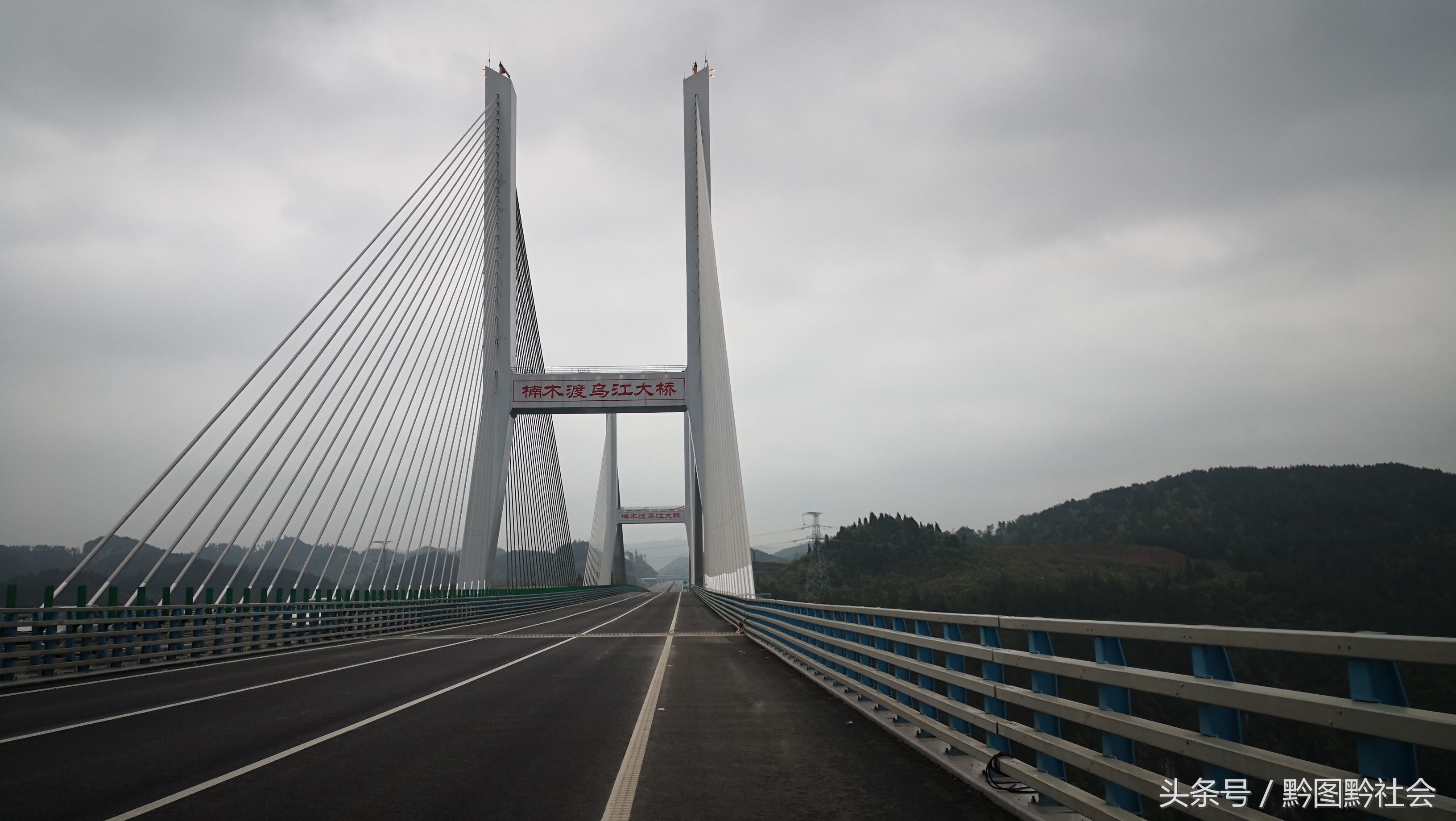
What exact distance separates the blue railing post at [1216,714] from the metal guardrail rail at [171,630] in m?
15.2

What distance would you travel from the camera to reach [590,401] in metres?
39.6

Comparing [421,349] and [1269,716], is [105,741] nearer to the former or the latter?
[1269,716]

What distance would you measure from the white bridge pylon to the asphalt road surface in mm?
16473

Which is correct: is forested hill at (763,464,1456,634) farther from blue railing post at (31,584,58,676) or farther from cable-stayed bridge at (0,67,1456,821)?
blue railing post at (31,584,58,676)

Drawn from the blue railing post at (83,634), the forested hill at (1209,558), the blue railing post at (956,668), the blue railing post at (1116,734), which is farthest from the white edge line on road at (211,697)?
the forested hill at (1209,558)

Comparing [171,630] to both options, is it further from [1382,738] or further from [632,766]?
[1382,738]

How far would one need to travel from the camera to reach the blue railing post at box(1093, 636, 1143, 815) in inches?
167

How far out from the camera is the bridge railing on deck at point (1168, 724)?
2773 mm

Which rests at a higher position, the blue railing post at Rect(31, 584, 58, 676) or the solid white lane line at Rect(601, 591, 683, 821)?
the blue railing post at Rect(31, 584, 58, 676)

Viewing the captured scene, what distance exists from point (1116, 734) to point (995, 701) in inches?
70.5

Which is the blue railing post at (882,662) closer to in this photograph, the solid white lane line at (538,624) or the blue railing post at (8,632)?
the blue railing post at (8,632)

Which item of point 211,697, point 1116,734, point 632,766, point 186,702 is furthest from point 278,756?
point 1116,734

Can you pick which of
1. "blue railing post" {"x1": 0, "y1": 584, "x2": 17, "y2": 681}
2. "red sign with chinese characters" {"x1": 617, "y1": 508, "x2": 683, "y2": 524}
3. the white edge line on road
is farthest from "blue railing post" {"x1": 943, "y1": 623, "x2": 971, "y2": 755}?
"red sign with chinese characters" {"x1": 617, "y1": 508, "x2": 683, "y2": 524}

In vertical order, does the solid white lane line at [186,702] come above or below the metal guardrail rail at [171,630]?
below
